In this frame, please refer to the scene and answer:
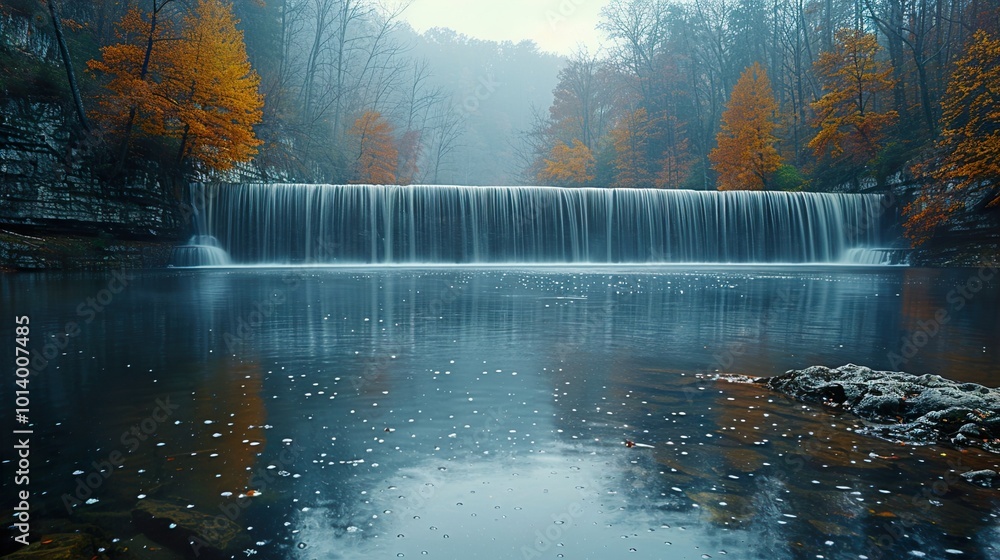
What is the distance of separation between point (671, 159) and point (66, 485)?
4612 cm

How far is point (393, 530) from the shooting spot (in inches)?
102

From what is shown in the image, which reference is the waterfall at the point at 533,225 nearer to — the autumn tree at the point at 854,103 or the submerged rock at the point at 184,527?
the autumn tree at the point at 854,103

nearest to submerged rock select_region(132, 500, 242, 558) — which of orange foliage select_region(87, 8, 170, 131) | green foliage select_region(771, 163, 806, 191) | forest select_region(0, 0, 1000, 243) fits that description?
forest select_region(0, 0, 1000, 243)

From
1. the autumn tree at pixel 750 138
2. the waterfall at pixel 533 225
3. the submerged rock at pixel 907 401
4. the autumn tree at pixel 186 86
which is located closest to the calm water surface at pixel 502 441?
the submerged rock at pixel 907 401

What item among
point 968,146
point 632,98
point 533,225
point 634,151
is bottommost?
point 533,225

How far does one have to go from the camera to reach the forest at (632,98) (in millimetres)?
22047

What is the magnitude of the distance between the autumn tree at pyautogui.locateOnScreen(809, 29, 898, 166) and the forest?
Answer: 0.11 m

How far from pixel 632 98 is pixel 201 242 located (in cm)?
3700

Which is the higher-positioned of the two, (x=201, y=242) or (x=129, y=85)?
(x=129, y=85)

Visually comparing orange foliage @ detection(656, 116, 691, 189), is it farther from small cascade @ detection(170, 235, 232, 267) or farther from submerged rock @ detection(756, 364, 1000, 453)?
submerged rock @ detection(756, 364, 1000, 453)

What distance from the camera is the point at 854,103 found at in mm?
30906

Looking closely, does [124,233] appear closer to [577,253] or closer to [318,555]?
[577,253]

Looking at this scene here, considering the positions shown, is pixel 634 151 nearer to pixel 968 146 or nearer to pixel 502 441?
pixel 968 146

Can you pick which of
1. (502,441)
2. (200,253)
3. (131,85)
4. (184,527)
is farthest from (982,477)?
(200,253)
